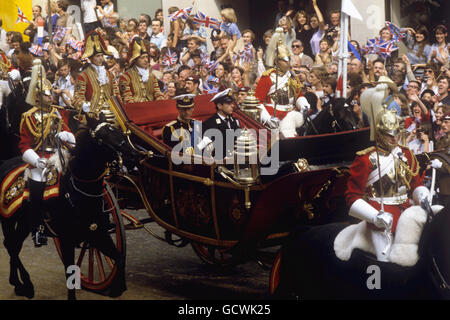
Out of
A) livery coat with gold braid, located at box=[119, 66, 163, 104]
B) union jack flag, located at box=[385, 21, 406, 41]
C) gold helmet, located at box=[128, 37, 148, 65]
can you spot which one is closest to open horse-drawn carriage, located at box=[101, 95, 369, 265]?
livery coat with gold braid, located at box=[119, 66, 163, 104]

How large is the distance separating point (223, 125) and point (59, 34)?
28.8 feet

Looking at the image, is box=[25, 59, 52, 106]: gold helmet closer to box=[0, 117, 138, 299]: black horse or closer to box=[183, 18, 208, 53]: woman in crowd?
box=[0, 117, 138, 299]: black horse

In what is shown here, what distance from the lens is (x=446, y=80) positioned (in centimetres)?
931

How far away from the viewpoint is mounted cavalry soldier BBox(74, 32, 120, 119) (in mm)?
9453

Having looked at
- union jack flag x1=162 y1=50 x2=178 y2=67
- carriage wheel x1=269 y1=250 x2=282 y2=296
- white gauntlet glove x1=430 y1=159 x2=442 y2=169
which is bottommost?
carriage wheel x1=269 y1=250 x2=282 y2=296

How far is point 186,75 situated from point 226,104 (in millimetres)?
3671

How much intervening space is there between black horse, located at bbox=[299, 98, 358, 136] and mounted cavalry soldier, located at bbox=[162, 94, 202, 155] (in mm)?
1189

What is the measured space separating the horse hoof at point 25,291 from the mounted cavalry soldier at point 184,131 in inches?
70.8

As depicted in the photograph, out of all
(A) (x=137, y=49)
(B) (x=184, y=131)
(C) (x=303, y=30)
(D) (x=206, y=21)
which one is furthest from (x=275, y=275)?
(D) (x=206, y=21)

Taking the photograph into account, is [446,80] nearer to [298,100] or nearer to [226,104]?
[298,100]

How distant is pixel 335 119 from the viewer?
25.5 ft

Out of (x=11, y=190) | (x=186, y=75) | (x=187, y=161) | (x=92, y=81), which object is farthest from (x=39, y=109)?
(x=186, y=75)

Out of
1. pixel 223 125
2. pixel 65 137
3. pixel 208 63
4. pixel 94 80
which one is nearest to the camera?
pixel 65 137

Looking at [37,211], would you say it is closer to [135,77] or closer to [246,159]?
[246,159]
